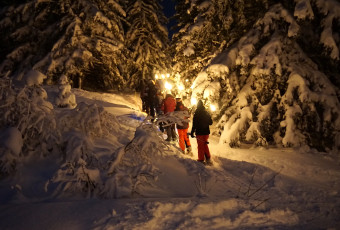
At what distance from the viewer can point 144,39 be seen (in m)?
20.5

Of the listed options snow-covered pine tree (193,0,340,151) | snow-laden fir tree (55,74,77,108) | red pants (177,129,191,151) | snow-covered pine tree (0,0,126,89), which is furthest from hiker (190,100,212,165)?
snow-covered pine tree (0,0,126,89)

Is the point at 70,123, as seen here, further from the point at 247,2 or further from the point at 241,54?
the point at 247,2

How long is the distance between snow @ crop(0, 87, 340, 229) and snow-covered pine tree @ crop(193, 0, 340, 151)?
1.64 m

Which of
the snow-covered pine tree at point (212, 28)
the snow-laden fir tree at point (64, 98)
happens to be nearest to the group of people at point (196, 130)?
the snow-laden fir tree at point (64, 98)

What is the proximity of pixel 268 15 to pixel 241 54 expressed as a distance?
1444mm

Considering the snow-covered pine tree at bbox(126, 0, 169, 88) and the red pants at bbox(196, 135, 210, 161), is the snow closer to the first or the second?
the red pants at bbox(196, 135, 210, 161)

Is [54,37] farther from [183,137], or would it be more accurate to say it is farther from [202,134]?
[202,134]

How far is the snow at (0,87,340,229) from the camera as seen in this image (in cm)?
320

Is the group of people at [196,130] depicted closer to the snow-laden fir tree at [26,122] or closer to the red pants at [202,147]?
the red pants at [202,147]

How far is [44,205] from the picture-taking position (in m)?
3.30

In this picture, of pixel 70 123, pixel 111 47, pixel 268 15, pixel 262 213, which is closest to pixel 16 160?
pixel 70 123

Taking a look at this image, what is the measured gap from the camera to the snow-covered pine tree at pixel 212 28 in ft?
29.8

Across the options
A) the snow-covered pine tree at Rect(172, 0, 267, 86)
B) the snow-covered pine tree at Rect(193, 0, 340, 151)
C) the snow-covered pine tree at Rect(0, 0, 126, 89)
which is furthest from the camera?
the snow-covered pine tree at Rect(0, 0, 126, 89)

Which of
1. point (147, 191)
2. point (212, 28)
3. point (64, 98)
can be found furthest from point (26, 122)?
point (212, 28)
